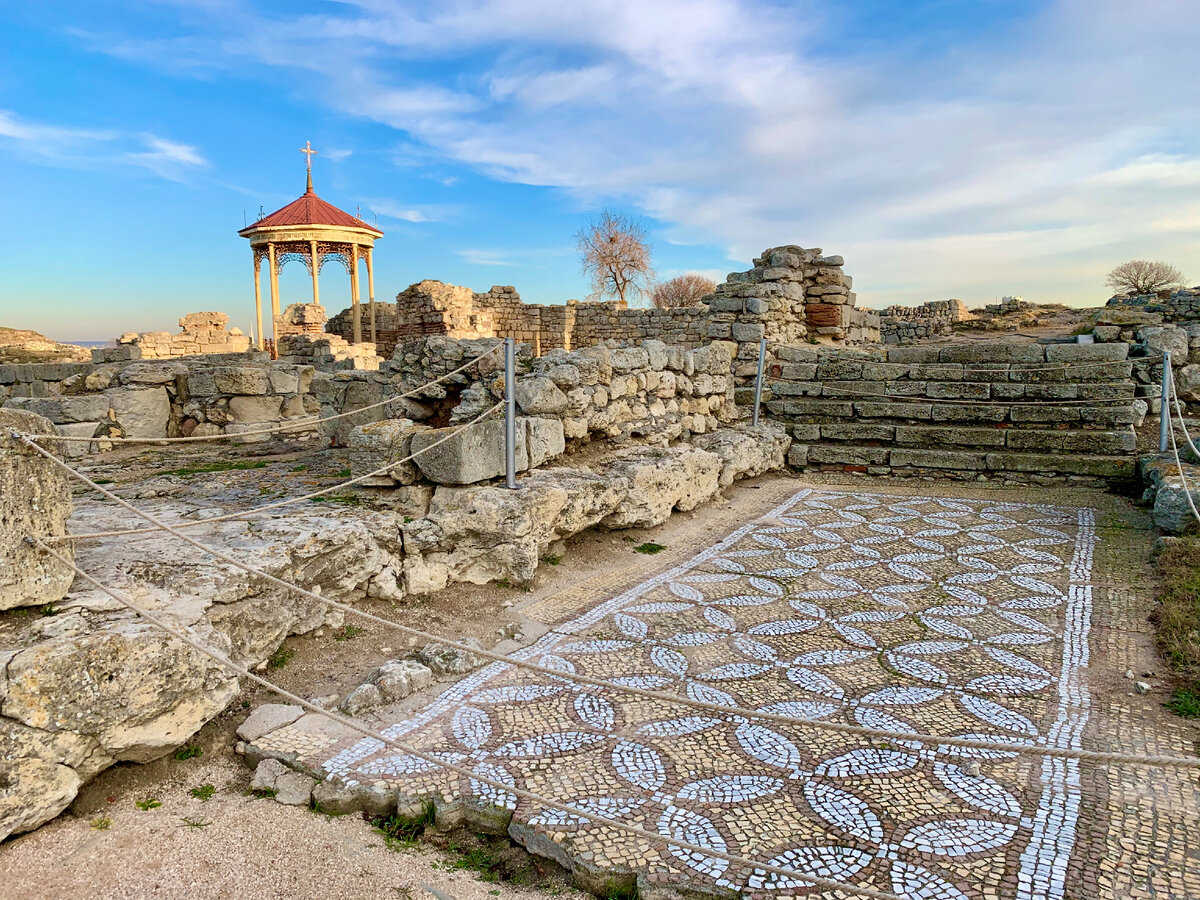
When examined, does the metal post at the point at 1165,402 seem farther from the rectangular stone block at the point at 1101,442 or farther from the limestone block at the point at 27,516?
the limestone block at the point at 27,516

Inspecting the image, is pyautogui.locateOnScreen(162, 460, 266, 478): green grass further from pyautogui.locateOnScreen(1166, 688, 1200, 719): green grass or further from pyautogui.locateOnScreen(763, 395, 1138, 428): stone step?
pyautogui.locateOnScreen(1166, 688, 1200, 719): green grass

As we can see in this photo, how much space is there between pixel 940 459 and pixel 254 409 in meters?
7.80

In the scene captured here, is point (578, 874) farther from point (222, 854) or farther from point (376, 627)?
point (376, 627)

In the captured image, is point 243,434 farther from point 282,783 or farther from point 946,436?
point 946,436

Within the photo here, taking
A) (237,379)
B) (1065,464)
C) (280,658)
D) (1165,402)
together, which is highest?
(237,379)

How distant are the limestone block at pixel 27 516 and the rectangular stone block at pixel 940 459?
7751mm

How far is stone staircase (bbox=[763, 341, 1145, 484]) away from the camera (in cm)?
770

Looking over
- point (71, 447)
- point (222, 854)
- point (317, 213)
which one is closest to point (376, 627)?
point (222, 854)

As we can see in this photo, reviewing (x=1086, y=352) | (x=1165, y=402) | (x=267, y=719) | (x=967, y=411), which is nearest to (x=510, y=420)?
(x=267, y=719)

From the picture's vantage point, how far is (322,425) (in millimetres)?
7531

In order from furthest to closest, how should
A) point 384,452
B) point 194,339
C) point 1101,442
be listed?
1. point 194,339
2. point 1101,442
3. point 384,452

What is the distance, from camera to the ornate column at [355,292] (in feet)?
68.1

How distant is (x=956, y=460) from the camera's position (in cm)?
806

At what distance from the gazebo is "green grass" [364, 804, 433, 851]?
760 inches
